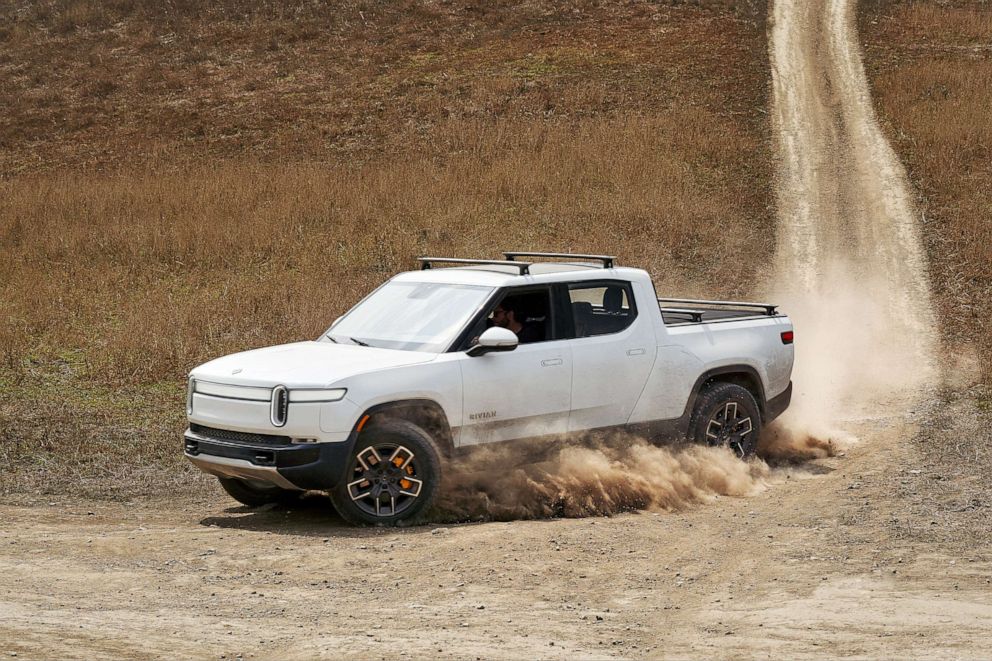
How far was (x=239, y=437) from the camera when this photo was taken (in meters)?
8.58

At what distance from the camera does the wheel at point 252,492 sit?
31.5ft

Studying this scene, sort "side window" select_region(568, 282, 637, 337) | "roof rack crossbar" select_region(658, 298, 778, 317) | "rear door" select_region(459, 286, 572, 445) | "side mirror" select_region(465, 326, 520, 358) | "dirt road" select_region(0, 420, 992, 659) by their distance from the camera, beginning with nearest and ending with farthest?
"dirt road" select_region(0, 420, 992, 659) → "side mirror" select_region(465, 326, 520, 358) → "rear door" select_region(459, 286, 572, 445) → "side window" select_region(568, 282, 637, 337) → "roof rack crossbar" select_region(658, 298, 778, 317)

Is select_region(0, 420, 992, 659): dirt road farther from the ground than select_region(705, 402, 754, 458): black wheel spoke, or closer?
closer

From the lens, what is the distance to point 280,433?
830 cm

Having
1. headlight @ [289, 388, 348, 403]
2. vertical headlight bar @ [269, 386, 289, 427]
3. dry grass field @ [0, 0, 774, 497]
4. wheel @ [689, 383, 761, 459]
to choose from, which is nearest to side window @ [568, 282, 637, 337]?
wheel @ [689, 383, 761, 459]

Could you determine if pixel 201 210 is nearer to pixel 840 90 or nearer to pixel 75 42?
pixel 840 90

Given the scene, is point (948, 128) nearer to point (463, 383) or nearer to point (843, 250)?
point (843, 250)

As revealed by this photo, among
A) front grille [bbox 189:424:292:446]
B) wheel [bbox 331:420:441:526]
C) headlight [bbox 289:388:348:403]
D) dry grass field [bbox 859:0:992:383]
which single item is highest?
dry grass field [bbox 859:0:992:383]

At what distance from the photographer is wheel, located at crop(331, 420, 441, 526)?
27.8ft

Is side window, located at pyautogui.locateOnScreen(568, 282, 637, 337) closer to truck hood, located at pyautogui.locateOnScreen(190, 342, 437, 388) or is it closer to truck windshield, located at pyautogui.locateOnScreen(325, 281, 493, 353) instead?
truck windshield, located at pyautogui.locateOnScreen(325, 281, 493, 353)

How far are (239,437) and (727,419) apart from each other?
13.7 feet

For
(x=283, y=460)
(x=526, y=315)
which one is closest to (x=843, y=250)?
(x=526, y=315)

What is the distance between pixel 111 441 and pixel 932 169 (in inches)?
792

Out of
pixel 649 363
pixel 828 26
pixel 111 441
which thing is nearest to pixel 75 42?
pixel 828 26
